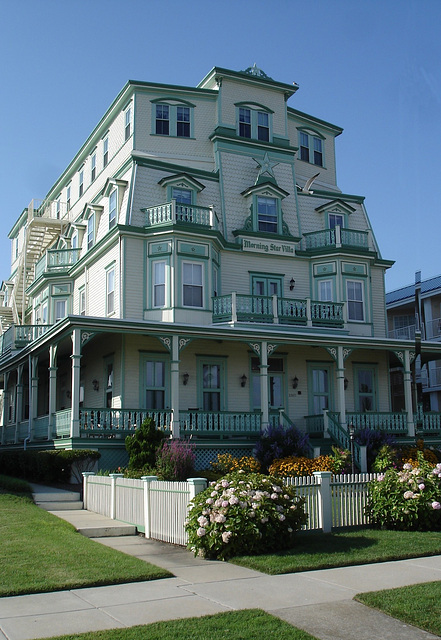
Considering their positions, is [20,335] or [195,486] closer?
[195,486]

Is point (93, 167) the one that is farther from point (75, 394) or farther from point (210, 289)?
point (75, 394)

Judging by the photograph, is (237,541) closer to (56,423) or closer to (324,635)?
(324,635)

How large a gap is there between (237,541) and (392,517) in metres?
3.94

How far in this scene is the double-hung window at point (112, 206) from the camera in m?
28.2

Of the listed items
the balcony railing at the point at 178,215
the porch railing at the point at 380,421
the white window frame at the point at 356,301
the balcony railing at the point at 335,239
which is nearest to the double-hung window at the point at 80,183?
the balcony railing at the point at 178,215

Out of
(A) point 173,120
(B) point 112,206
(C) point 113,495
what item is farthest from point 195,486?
(A) point 173,120

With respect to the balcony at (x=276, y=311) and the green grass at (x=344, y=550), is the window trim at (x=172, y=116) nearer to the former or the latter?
the balcony at (x=276, y=311)

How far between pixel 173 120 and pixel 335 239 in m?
8.80

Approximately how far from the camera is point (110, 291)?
27.1 meters

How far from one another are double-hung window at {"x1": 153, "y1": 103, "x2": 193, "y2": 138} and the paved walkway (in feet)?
74.1

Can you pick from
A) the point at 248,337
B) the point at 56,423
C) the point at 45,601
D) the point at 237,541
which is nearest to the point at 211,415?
the point at 248,337

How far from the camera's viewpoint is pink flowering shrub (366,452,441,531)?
43.5 feet

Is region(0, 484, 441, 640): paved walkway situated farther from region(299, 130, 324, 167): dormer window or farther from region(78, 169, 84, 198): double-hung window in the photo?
region(78, 169, 84, 198): double-hung window

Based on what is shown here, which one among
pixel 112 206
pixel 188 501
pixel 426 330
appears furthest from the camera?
pixel 426 330
